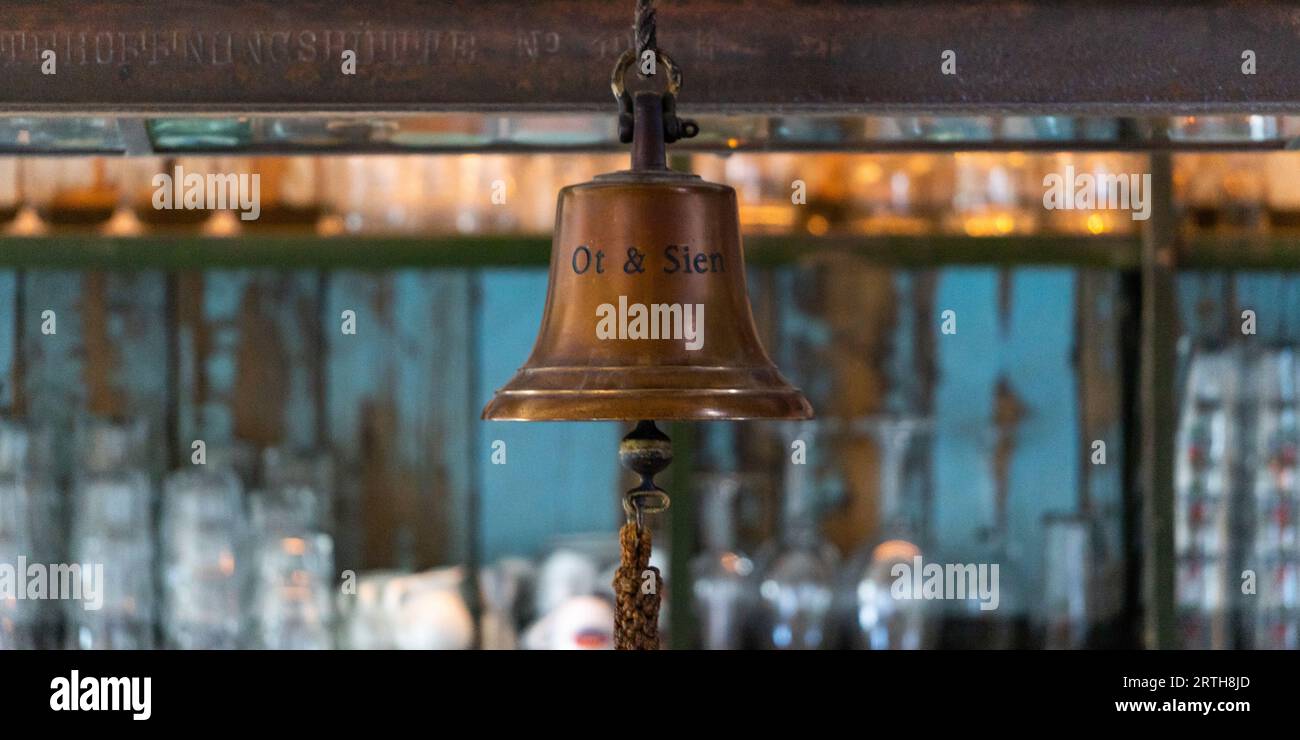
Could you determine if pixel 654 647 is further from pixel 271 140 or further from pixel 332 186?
pixel 332 186

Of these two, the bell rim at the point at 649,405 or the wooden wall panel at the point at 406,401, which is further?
the wooden wall panel at the point at 406,401

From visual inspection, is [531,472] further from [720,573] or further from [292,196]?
[292,196]

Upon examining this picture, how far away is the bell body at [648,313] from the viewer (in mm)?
1396

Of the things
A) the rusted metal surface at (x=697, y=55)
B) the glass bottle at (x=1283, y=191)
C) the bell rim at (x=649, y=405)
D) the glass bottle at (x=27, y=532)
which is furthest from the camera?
the glass bottle at (x=1283, y=191)

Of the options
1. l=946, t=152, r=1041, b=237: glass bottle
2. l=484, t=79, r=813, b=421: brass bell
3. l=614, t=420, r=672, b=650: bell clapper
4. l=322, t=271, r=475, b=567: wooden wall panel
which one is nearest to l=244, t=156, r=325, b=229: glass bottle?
l=322, t=271, r=475, b=567: wooden wall panel

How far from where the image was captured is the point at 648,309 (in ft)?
4.74

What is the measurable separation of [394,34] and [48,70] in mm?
348

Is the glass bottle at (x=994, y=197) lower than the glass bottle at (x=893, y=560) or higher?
higher

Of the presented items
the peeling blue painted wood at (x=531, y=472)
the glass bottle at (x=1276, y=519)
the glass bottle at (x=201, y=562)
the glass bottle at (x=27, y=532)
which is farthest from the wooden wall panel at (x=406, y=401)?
the glass bottle at (x=1276, y=519)

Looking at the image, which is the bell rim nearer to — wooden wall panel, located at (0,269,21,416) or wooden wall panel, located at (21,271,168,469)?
wooden wall panel, located at (21,271,168,469)

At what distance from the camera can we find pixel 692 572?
3125 mm

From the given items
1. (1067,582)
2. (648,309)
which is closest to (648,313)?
(648,309)

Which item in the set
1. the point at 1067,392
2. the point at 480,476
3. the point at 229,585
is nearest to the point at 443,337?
the point at 480,476

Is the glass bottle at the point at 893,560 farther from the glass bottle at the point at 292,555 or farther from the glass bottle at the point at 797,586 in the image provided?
the glass bottle at the point at 292,555
